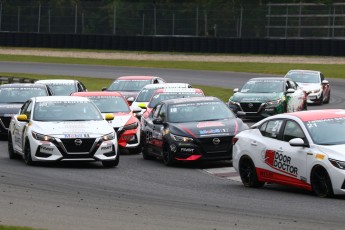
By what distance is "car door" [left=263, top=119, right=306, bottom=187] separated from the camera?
15008 millimetres

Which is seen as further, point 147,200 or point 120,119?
point 120,119

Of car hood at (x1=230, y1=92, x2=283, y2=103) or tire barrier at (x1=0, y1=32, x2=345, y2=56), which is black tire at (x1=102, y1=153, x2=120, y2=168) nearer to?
car hood at (x1=230, y1=92, x2=283, y2=103)

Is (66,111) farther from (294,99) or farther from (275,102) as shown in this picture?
(294,99)

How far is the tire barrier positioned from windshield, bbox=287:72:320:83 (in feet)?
59.6

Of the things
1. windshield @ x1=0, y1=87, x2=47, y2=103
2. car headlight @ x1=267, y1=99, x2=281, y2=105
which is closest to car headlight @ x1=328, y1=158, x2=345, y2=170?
windshield @ x1=0, y1=87, x2=47, y2=103

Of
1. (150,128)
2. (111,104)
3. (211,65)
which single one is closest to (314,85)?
(111,104)

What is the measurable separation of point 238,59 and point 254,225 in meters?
54.5

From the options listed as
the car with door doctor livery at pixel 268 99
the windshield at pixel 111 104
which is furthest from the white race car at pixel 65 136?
the car with door doctor livery at pixel 268 99

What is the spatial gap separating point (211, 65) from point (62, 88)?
1269 inches

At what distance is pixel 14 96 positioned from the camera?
1101 inches

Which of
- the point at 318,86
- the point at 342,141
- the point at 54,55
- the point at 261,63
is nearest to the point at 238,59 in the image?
the point at 261,63

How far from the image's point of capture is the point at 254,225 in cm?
1149

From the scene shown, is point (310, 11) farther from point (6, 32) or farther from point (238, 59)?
point (6, 32)

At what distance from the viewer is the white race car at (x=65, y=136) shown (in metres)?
19.3
